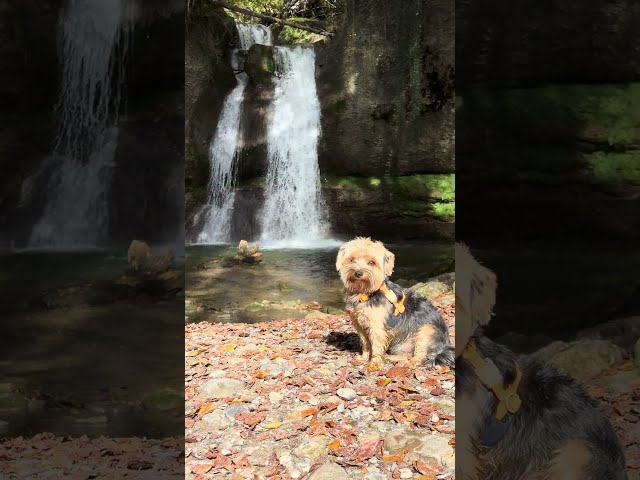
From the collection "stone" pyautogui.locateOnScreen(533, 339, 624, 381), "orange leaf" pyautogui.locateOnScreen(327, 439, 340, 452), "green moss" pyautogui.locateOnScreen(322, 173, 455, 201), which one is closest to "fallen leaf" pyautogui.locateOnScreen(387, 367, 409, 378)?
"orange leaf" pyautogui.locateOnScreen(327, 439, 340, 452)

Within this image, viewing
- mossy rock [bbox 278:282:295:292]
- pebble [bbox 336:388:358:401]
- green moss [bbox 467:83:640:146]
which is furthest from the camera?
mossy rock [bbox 278:282:295:292]

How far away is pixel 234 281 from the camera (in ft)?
32.9

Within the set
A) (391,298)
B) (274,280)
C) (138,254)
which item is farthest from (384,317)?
(274,280)

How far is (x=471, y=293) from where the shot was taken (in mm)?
1647

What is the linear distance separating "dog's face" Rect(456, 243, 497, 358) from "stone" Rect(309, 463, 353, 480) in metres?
2.02

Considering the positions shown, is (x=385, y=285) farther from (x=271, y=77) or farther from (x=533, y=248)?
(x=271, y=77)

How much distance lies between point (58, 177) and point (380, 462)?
2786 millimetres

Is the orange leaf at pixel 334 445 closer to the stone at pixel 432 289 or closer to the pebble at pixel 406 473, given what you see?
the pebble at pixel 406 473

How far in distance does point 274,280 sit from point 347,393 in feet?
Answer: 18.7

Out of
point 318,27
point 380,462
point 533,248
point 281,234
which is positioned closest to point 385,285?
point 380,462

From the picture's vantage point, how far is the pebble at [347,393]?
4.43m

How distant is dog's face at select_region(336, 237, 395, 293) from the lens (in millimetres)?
4711

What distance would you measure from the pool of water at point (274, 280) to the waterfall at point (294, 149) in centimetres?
106

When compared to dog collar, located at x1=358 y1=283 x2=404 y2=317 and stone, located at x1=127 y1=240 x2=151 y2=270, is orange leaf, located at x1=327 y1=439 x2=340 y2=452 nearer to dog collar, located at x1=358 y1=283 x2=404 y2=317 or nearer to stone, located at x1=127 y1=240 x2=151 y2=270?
dog collar, located at x1=358 y1=283 x2=404 y2=317
